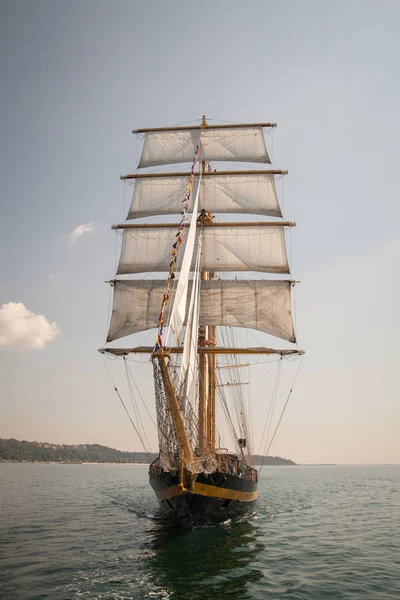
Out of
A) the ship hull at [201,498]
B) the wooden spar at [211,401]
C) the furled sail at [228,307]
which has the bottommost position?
the ship hull at [201,498]

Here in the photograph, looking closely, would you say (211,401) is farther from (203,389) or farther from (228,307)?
(228,307)

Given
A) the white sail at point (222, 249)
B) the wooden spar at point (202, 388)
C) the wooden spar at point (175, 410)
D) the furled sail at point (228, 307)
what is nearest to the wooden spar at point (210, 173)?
the white sail at point (222, 249)

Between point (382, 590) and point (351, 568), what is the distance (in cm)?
213

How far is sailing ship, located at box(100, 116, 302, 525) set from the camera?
19.7 metres

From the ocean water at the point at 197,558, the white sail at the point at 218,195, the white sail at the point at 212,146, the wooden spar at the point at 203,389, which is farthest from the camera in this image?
the white sail at the point at 212,146

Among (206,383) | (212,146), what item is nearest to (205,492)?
(206,383)

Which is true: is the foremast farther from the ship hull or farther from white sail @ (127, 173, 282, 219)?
the ship hull

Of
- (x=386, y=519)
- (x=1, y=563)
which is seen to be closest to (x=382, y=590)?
(x=1, y=563)

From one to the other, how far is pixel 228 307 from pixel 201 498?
1414cm

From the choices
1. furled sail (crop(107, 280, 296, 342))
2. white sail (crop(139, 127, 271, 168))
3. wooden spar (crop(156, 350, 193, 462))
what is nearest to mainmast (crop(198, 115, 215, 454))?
furled sail (crop(107, 280, 296, 342))

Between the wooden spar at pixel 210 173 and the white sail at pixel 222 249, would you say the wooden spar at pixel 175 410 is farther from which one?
the wooden spar at pixel 210 173

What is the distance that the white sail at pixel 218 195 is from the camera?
1362 inches

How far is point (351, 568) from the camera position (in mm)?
13211

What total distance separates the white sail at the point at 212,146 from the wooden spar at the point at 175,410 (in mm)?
24193
